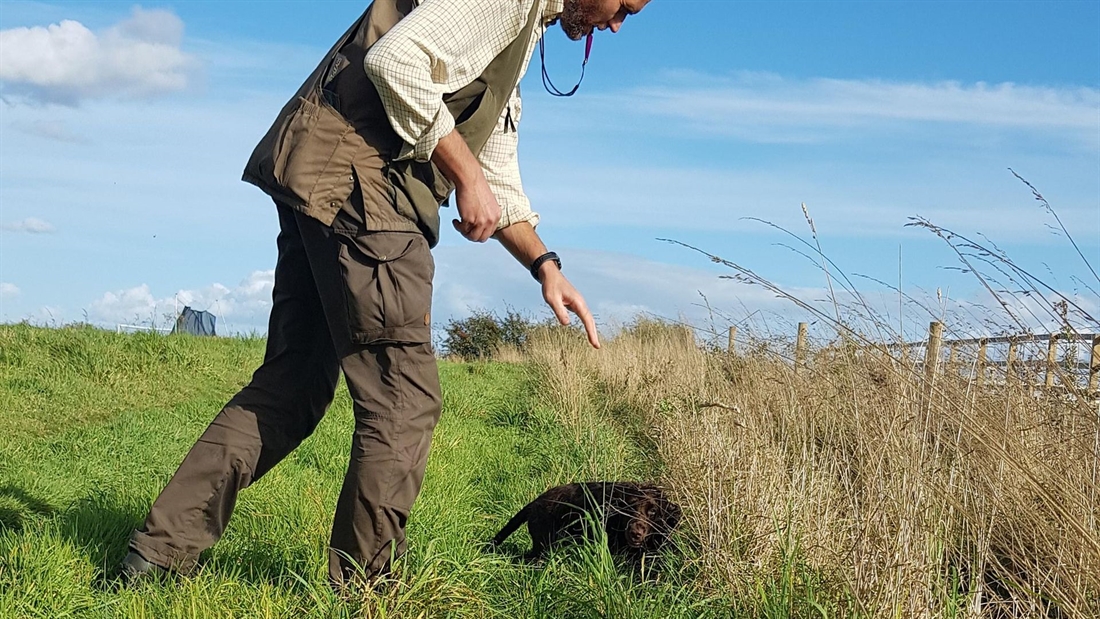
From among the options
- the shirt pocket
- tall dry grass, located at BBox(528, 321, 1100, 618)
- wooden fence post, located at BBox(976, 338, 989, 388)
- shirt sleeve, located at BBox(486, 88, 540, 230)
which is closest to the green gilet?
the shirt pocket

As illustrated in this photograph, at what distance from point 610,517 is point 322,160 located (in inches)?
86.7

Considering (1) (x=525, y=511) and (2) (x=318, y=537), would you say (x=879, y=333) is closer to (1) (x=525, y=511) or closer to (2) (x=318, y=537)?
(1) (x=525, y=511)

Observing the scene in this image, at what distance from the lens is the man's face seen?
10.6ft

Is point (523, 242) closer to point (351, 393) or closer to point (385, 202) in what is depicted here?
point (385, 202)

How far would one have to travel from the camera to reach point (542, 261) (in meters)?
3.45

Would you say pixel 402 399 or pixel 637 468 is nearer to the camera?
pixel 402 399

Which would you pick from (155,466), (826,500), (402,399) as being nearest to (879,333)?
(826,500)

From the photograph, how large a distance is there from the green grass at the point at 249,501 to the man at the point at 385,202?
22 centimetres

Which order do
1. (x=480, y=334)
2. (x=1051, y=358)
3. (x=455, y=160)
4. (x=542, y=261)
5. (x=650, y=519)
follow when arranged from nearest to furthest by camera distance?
(x=455, y=160) < (x=542, y=261) < (x=1051, y=358) < (x=650, y=519) < (x=480, y=334)

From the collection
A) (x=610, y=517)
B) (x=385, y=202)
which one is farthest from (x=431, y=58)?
(x=610, y=517)

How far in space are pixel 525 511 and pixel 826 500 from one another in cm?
139

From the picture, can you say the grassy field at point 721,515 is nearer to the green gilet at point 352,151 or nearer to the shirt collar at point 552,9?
the green gilet at point 352,151

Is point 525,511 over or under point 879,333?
under

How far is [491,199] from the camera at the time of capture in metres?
3.11
